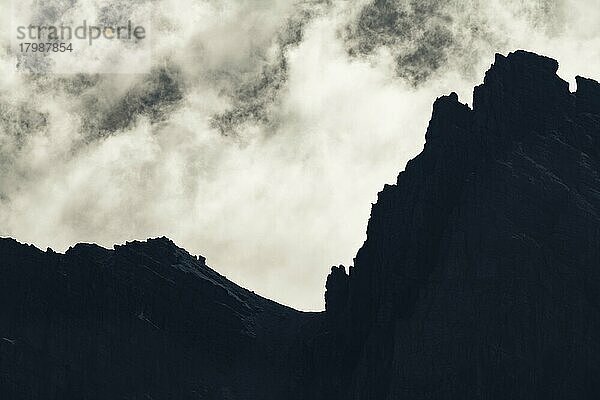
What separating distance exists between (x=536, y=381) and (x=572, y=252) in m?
27.9

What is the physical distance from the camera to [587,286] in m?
197

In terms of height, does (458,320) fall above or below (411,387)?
above

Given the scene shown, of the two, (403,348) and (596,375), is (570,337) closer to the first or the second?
(596,375)

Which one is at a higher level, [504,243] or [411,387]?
[504,243]

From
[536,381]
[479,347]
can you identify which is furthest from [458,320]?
[536,381]

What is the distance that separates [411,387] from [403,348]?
26.7 ft

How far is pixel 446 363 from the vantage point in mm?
190375

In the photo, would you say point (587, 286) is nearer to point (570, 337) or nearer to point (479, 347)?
point (570, 337)

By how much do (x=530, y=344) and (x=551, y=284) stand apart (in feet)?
42.7

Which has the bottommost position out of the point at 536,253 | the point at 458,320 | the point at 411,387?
the point at 411,387

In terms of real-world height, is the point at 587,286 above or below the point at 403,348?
above

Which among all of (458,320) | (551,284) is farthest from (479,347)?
(551,284)

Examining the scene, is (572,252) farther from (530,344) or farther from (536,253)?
(530,344)

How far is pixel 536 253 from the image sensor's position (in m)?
197
